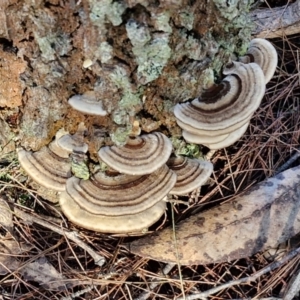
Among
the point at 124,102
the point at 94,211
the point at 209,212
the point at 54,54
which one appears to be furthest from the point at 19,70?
the point at 209,212

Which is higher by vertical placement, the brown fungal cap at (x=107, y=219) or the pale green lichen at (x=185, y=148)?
the pale green lichen at (x=185, y=148)

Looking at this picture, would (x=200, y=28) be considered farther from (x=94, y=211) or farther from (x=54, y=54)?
(x=94, y=211)

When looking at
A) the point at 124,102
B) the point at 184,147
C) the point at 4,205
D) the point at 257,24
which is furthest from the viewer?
the point at 257,24

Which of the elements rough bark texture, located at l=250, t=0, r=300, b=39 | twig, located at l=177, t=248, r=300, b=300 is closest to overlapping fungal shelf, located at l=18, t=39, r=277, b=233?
twig, located at l=177, t=248, r=300, b=300

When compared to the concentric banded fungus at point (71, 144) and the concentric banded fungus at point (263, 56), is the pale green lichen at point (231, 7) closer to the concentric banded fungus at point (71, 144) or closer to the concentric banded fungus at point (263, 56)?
the concentric banded fungus at point (263, 56)

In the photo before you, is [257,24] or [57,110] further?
[257,24]

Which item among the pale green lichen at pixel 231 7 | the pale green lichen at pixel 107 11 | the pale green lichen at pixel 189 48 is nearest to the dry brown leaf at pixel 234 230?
the pale green lichen at pixel 189 48

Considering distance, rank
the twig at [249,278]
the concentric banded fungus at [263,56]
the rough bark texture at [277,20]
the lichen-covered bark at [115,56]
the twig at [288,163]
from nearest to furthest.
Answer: the lichen-covered bark at [115,56], the concentric banded fungus at [263,56], the twig at [249,278], the twig at [288,163], the rough bark texture at [277,20]

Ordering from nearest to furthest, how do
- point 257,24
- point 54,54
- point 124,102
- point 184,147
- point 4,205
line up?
point 54,54
point 124,102
point 184,147
point 4,205
point 257,24
